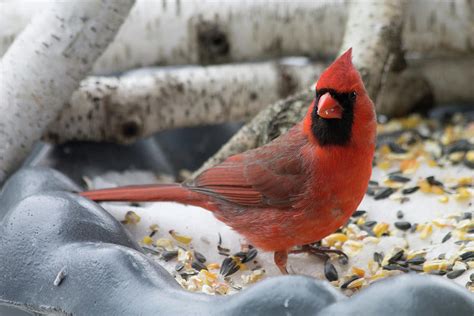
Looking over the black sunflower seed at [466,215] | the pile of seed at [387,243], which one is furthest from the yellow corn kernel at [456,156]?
the black sunflower seed at [466,215]

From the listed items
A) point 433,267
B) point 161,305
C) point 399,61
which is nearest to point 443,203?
point 433,267

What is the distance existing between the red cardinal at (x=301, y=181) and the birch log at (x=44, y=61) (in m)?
0.47

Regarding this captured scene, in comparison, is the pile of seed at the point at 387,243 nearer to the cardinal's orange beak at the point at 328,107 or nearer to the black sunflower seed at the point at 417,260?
the black sunflower seed at the point at 417,260

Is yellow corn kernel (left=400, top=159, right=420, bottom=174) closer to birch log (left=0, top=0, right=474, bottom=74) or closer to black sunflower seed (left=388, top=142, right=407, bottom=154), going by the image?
black sunflower seed (left=388, top=142, right=407, bottom=154)

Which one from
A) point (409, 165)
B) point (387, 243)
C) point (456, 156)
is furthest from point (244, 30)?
point (387, 243)

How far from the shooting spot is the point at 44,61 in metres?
3.18

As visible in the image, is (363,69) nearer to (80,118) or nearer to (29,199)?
(80,118)

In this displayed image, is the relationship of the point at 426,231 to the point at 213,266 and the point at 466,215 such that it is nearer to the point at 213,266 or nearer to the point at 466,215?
the point at 466,215

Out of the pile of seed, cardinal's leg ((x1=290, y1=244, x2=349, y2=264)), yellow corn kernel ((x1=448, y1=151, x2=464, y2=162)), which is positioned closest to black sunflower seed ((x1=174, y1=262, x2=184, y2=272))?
the pile of seed

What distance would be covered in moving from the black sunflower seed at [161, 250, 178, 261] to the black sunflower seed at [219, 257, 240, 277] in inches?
6.2

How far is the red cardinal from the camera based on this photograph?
2530 mm

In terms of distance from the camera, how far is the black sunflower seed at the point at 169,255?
277 cm

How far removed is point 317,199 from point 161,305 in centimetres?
80

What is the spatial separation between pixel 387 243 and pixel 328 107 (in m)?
0.65
